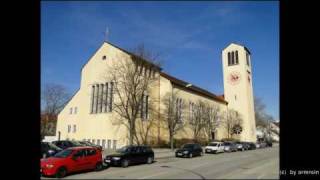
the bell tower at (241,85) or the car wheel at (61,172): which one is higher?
the bell tower at (241,85)

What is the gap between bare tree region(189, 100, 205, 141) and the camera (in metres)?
60.5

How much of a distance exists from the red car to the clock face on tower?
6469cm

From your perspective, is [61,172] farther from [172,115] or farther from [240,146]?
[240,146]

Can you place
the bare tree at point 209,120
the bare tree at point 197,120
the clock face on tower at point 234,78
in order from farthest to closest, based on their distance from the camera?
the clock face on tower at point 234,78 → the bare tree at point 209,120 → the bare tree at point 197,120

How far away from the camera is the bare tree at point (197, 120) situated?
60497 mm

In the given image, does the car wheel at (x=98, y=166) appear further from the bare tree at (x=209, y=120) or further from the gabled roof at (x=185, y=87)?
the bare tree at (x=209, y=120)

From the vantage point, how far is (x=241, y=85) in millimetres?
82000

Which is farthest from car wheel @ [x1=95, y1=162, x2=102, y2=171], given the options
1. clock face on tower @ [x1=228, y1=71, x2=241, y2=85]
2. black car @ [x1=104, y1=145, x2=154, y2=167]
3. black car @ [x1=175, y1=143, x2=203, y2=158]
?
clock face on tower @ [x1=228, y1=71, x2=241, y2=85]

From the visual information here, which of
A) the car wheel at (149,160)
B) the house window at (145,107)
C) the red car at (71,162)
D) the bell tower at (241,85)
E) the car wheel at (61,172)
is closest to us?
the red car at (71,162)

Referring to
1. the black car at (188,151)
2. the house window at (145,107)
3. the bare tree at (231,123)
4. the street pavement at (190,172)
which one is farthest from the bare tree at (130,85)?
the bare tree at (231,123)

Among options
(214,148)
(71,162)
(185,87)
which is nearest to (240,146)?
(214,148)

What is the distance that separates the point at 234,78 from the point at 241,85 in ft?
9.18

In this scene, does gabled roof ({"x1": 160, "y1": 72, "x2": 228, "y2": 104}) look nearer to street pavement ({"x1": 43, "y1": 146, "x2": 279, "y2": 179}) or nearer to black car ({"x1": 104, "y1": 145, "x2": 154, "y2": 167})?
black car ({"x1": 104, "y1": 145, "x2": 154, "y2": 167})

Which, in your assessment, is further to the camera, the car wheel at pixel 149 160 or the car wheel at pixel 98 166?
the car wheel at pixel 149 160
